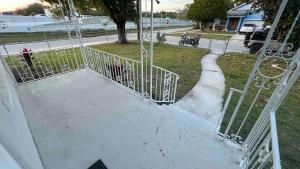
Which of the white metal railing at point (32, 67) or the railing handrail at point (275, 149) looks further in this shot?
the white metal railing at point (32, 67)

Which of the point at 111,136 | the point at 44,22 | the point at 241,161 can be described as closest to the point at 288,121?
the point at 241,161

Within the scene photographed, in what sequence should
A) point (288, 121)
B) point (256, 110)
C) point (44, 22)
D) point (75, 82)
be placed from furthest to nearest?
point (44, 22) → point (75, 82) → point (256, 110) → point (288, 121)

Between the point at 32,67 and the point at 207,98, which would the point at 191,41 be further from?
the point at 32,67

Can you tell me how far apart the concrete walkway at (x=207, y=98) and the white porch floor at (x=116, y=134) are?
13.4 inches

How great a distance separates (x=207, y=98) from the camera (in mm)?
3609

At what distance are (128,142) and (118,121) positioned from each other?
0.45m

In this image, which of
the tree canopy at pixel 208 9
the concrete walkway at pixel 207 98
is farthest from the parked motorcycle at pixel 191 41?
the tree canopy at pixel 208 9

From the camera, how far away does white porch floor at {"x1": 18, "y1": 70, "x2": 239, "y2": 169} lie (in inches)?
68.7

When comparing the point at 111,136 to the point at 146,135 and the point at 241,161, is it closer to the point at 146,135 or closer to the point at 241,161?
the point at 146,135

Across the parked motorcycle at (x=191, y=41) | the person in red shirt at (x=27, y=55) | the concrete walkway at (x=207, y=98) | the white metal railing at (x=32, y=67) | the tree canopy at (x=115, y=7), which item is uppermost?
the tree canopy at (x=115, y=7)

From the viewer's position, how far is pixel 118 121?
2.33 meters

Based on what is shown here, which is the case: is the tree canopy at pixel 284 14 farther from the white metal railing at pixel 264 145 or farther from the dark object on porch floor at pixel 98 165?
the dark object on porch floor at pixel 98 165

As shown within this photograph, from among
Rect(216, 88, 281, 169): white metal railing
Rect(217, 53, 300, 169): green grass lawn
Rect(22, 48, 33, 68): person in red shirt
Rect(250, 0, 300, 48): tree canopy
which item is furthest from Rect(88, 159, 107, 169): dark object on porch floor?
Rect(250, 0, 300, 48): tree canopy

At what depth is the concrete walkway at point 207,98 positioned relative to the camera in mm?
3074
